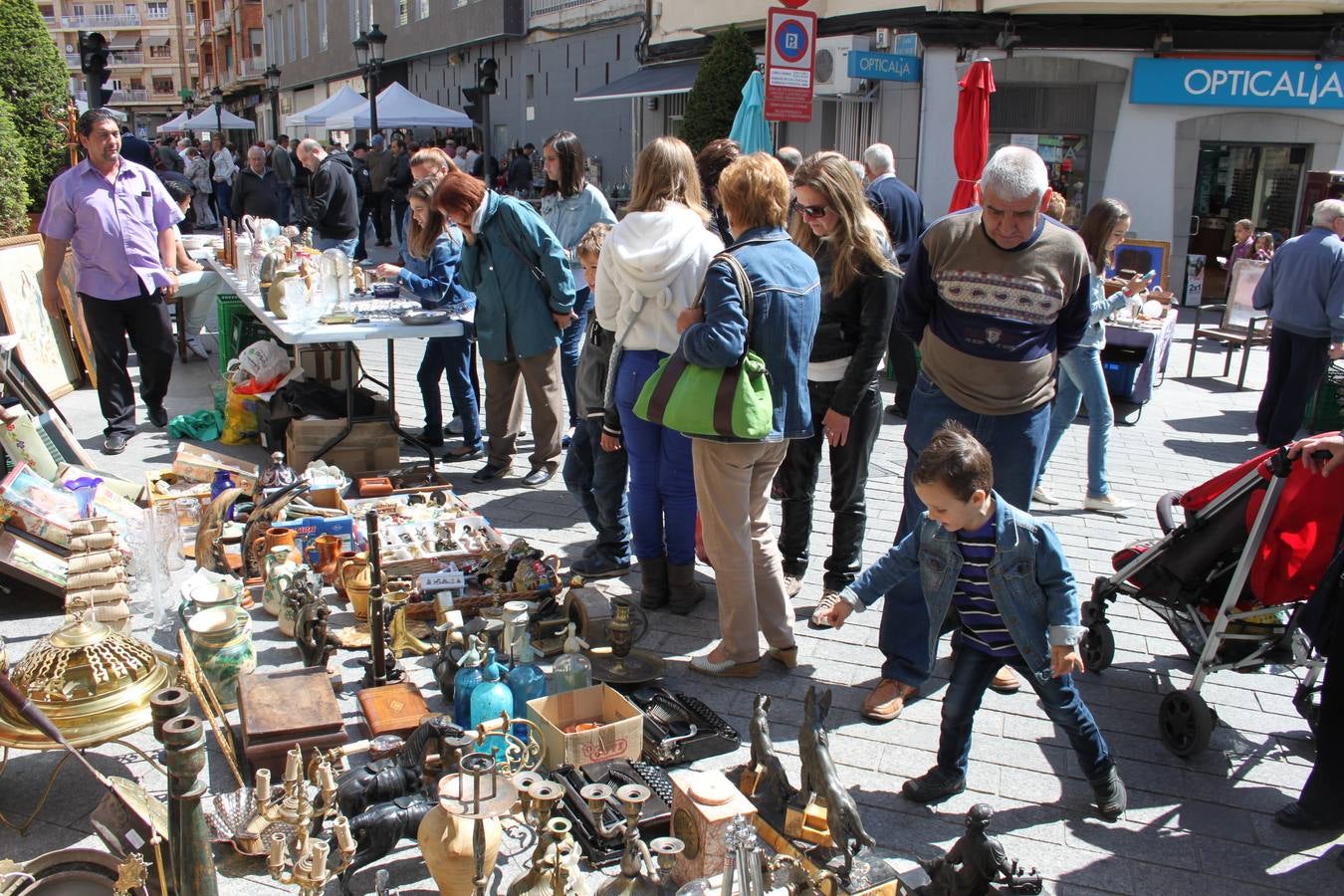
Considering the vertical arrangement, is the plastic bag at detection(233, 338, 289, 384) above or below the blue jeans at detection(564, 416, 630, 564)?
above

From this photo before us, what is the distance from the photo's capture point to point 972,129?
8648 mm

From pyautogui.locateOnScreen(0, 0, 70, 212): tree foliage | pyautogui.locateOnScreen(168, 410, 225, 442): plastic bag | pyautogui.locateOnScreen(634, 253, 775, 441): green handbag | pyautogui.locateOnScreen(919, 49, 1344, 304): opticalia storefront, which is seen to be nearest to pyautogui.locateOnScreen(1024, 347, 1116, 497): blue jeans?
pyautogui.locateOnScreen(634, 253, 775, 441): green handbag

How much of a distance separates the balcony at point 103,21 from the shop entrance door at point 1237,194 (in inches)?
3309

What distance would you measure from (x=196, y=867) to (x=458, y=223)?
13.9 ft

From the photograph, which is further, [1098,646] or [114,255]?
[114,255]

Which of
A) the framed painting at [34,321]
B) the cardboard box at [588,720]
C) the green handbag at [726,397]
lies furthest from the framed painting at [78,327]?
the cardboard box at [588,720]

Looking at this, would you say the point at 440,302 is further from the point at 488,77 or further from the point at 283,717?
the point at 488,77

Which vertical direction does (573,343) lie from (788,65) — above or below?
below

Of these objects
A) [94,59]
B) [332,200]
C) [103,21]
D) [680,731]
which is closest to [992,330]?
[680,731]

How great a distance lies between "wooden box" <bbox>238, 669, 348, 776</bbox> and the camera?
3.27 metres

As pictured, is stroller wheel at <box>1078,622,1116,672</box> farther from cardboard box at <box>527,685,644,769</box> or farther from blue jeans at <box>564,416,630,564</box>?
blue jeans at <box>564,416,630,564</box>

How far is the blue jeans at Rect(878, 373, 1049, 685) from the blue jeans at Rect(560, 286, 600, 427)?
2.86 m

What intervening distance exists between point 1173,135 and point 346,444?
37.7 ft

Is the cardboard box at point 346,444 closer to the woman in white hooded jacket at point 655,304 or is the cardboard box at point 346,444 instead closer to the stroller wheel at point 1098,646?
the woman in white hooded jacket at point 655,304
